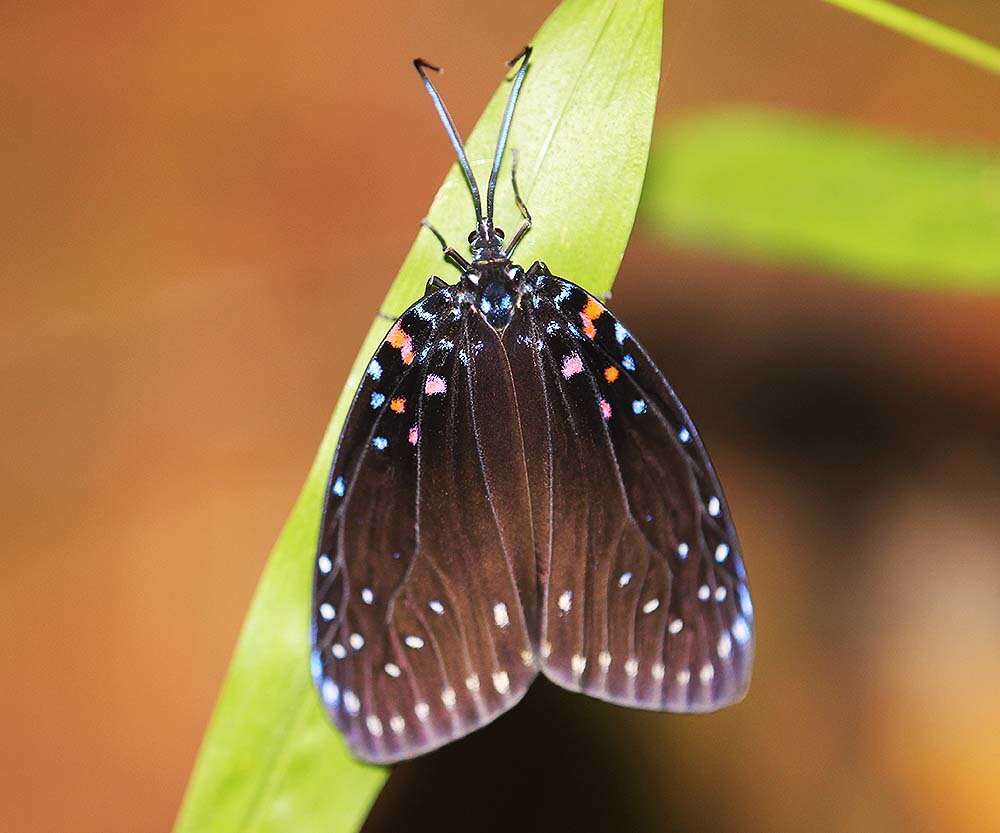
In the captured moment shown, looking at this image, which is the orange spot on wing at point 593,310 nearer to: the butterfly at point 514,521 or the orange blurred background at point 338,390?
the butterfly at point 514,521

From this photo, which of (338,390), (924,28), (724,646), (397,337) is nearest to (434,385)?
(397,337)

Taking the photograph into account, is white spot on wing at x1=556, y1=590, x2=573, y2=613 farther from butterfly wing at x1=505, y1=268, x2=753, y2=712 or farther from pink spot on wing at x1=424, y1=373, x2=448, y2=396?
pink spot on wing at x1=424, y1=373, x2=448, y2=396

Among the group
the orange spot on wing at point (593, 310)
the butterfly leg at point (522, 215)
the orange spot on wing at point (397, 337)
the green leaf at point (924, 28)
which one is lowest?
the orange spot on wing at point (397, 337)

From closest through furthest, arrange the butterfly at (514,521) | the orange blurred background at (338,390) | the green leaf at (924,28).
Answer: the green leaf at (924,28), the butterfly at (514,521), the orange blurred background at (338,390)

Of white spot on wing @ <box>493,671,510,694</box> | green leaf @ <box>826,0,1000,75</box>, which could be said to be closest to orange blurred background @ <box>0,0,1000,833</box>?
white spot on wing @ <box>493,671,510,694</box>

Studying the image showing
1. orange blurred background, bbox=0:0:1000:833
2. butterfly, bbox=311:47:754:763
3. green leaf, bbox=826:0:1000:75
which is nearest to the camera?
green leaf, bbox=826:0:1000:75

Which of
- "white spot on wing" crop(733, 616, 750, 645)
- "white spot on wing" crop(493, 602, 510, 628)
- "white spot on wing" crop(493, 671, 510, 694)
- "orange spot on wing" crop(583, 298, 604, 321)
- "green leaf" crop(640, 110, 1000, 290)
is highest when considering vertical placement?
"green leaf" crop(640, 110, 1000, 290)

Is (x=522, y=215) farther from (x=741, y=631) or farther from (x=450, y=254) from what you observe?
(x=741, y=631)

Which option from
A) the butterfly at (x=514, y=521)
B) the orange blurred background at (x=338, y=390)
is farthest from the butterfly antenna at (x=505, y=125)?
the orange blurred background at (x=338, y=390)
